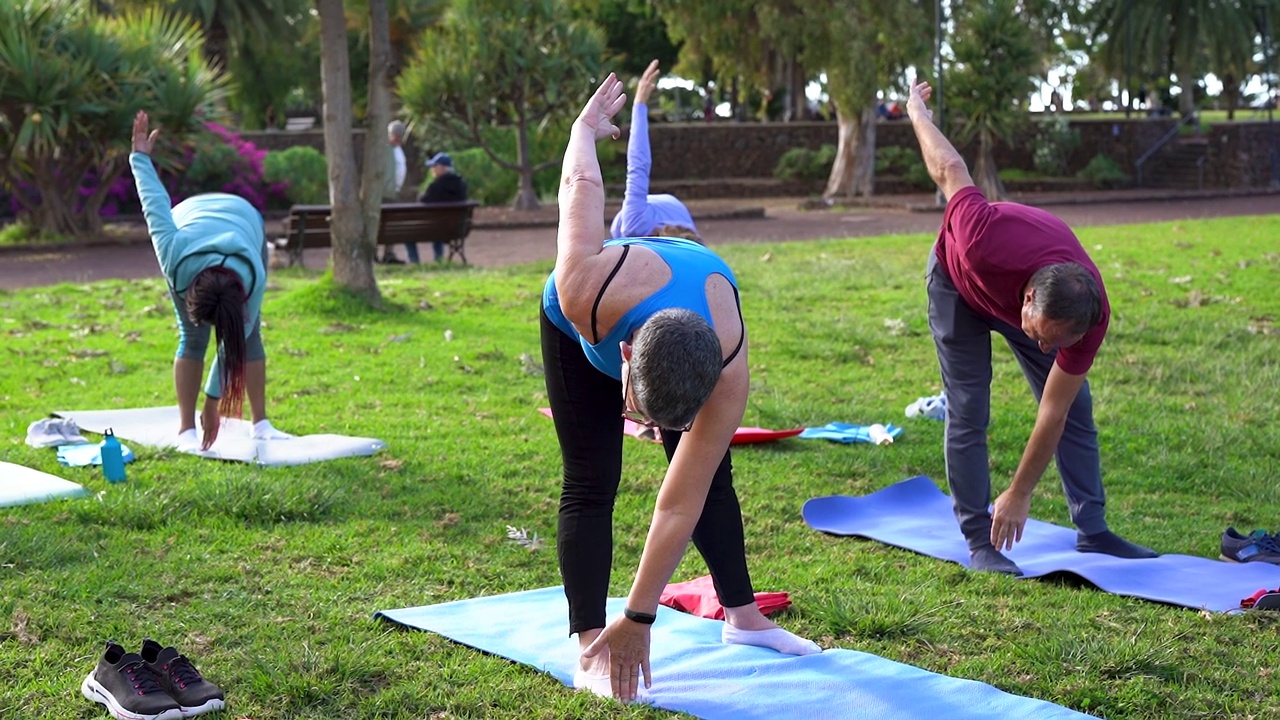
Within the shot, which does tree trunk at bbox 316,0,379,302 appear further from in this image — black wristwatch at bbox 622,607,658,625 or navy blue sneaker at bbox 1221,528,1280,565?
black wristwatch at bbox 622,607,658,625

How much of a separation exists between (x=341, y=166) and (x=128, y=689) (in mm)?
7582

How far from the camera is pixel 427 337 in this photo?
988cm

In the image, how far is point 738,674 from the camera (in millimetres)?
3887

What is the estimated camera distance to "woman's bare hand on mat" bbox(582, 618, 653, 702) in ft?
11.0

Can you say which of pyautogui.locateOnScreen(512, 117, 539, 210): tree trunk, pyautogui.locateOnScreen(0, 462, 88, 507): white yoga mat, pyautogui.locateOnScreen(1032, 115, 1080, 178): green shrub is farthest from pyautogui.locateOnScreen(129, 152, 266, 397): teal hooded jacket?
pyautogui.locateOnScreen(1032, 115, 1080, 178): green shrub

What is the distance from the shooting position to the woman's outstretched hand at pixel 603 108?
12.1 feet

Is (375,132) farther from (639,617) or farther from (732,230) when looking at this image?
(732,230)

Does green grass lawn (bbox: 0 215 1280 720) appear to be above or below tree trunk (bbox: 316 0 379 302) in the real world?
below

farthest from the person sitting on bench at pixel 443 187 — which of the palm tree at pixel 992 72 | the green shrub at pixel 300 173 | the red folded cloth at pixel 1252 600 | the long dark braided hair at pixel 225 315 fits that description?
the red folded cloth at pixel 1252 600

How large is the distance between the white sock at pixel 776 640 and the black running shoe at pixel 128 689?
1.60m

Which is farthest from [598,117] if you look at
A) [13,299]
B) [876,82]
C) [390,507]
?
[876,82]

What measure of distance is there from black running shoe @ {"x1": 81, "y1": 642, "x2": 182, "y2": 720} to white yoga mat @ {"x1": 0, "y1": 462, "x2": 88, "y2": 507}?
2.14 meters

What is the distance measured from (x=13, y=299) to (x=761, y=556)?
9343 millimetres

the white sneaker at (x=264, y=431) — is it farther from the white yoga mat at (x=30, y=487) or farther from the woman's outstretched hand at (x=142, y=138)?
the woman's outstretched hand at (x=142, y=138)
